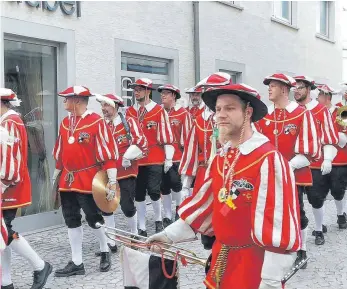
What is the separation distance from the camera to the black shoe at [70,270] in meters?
5.80

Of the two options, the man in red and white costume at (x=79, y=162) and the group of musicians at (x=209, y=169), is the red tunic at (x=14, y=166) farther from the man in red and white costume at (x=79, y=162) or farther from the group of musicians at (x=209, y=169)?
the man in red and white costume at (x=79, y=162)

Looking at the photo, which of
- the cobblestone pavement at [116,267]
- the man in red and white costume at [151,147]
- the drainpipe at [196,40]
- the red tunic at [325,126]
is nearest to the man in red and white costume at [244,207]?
the cobblestone pavement at [116,267]

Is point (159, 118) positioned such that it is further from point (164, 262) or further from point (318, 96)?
point (164, 262)

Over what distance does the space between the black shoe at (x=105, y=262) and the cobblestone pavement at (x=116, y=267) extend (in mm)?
62

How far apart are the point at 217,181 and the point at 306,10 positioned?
1452 cm

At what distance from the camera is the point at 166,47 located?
1059cm

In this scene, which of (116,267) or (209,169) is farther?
(116,267)

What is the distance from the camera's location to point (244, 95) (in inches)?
115

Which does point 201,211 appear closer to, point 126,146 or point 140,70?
point 126,146

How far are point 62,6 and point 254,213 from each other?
247 inches

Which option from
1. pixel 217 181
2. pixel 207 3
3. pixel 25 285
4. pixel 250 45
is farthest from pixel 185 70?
pixel 217 181

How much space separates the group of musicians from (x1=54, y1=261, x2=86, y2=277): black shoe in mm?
10

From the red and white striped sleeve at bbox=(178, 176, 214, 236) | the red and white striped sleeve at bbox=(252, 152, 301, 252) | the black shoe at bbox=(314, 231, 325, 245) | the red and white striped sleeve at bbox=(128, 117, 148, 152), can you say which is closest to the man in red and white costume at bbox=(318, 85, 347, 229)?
the black shoe at bbox=(314, 231, 325, 245)

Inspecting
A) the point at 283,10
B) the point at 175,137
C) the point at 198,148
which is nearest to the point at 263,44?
the point at 283,10
